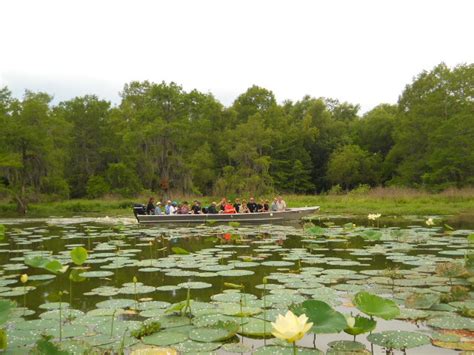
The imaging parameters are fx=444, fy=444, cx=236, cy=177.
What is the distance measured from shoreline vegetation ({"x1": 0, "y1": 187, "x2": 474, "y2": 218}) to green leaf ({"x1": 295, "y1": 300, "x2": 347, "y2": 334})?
17.3 m

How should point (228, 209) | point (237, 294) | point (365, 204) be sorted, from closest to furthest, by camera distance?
point (237, 294)
point (228, 209)
point (365, 204)

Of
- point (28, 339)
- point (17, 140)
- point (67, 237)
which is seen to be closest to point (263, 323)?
point (28, 339)

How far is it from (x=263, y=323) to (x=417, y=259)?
427 cm

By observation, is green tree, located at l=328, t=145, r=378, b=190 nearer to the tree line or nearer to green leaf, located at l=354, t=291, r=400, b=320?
the tree line

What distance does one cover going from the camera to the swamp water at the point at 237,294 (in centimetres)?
365

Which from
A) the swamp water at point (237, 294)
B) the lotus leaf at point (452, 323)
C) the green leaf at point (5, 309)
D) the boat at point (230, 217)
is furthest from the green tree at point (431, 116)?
the green leaf at point (5, 309)

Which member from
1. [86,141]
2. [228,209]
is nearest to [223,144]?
[86,141]

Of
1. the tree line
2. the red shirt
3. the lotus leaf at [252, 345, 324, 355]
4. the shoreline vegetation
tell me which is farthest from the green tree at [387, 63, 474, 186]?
the lotus leaf at [252, 345, 324, 355]

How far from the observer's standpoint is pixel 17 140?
89.1 ft

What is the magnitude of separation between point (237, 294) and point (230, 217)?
36.1 ft

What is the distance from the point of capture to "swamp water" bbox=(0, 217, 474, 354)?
3654 mm

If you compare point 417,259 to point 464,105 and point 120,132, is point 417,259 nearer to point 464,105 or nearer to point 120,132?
point 464,105

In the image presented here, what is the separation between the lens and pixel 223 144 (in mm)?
39188

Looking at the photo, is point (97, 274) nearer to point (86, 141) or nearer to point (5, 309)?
point (5, 309)
